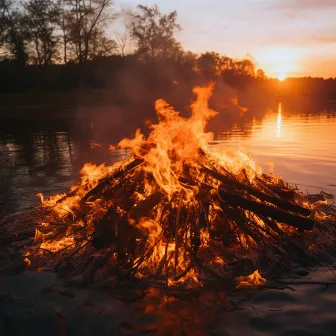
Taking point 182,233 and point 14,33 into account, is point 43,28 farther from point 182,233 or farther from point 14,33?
point 182,233

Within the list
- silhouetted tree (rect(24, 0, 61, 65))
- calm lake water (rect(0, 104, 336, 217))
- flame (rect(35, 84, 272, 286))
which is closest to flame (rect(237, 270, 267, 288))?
flame (rect(35, 84, 272, 286))

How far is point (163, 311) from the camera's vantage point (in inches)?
159

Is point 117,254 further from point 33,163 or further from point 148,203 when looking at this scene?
point 33,163

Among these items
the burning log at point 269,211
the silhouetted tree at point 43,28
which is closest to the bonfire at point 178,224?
the burning log at point 269,211

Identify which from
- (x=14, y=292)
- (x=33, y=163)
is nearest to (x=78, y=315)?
(x=14, y=292)

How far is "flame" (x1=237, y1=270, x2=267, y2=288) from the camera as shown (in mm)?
4571

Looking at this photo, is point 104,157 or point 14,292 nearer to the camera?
point 14,292

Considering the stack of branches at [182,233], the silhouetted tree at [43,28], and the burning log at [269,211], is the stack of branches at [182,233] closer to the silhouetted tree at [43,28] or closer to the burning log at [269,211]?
the burning log at [269,211]

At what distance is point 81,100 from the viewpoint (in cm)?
4803

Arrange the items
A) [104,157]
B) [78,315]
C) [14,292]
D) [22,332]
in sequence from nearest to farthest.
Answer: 1. [22,332]
2. [78,315]
3. [14,292]
4. [104,157]

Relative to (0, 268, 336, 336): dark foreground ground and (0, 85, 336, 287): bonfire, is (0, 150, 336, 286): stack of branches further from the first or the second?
(0, 268, 336, 336): dark foreground ground

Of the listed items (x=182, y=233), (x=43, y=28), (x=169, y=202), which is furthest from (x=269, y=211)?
(x=43, y=28)

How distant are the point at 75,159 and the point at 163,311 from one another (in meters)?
11.7

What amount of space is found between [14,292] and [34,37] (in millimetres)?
54326
